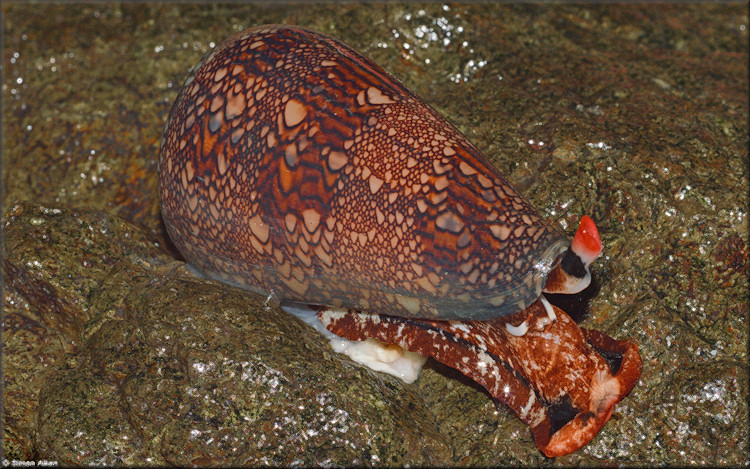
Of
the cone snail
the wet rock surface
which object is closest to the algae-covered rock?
the wet rock surface

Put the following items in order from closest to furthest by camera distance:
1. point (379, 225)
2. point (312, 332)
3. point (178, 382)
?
1. point (379, 225)
2. point (178, 382)
3. point (312, 332)

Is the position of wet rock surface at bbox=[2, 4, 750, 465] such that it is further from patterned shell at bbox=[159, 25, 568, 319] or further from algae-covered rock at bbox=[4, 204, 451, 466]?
patterned shell at bbox=[159, 25, 568, 319]

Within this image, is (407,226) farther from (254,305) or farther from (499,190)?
(254,305)

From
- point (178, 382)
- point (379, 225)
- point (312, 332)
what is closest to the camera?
point (379, 225)

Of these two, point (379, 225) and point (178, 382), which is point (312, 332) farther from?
point (379, 225)

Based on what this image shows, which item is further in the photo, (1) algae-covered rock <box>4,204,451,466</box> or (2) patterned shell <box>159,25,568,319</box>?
(1) algae-covered rock <box>4,204,451,466</box>

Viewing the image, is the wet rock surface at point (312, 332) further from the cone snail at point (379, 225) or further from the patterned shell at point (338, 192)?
the patterned shell at point (338, 192)

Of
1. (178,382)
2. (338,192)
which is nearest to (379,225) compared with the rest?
(338,192)
